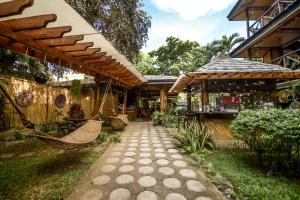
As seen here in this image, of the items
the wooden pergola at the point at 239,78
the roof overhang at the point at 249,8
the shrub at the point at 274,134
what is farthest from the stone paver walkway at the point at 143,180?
the roof overhang at the point at 249,8

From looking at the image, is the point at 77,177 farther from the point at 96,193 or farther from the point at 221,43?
the point at 221,43

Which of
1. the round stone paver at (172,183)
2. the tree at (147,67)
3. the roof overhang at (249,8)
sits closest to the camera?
the round stone paver at (172,183)

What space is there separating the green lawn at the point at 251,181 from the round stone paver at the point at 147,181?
1.25 metres

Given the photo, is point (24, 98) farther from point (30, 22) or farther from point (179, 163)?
point (179, 163)

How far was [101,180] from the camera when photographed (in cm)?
296

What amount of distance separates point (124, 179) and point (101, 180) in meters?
0.38

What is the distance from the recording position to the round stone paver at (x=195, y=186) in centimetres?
266

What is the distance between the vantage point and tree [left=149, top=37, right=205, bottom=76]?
2042 cm

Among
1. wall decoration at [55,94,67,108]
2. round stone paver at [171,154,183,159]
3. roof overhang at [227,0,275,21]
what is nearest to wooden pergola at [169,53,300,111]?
round stone paver at [171,154,183,159]

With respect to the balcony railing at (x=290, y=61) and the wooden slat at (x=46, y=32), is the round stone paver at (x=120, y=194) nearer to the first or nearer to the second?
the wooden slat at (x=46, y=32)

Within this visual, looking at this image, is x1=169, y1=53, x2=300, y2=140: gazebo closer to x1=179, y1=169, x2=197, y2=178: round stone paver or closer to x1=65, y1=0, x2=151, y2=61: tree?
x1=179, y1=169, x2=197, y2=178: round stone paver

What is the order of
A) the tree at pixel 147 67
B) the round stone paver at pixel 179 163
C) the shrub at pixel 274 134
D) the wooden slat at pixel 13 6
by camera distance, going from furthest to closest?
the tree at pixel 147 67, the round stone paver at pixel 179 163, the shrub at pixel 274 134, the wooden slat at pixel 13 6

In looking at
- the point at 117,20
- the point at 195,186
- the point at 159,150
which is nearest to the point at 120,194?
the point at 195,186

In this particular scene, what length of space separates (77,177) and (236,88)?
18.8 feet
